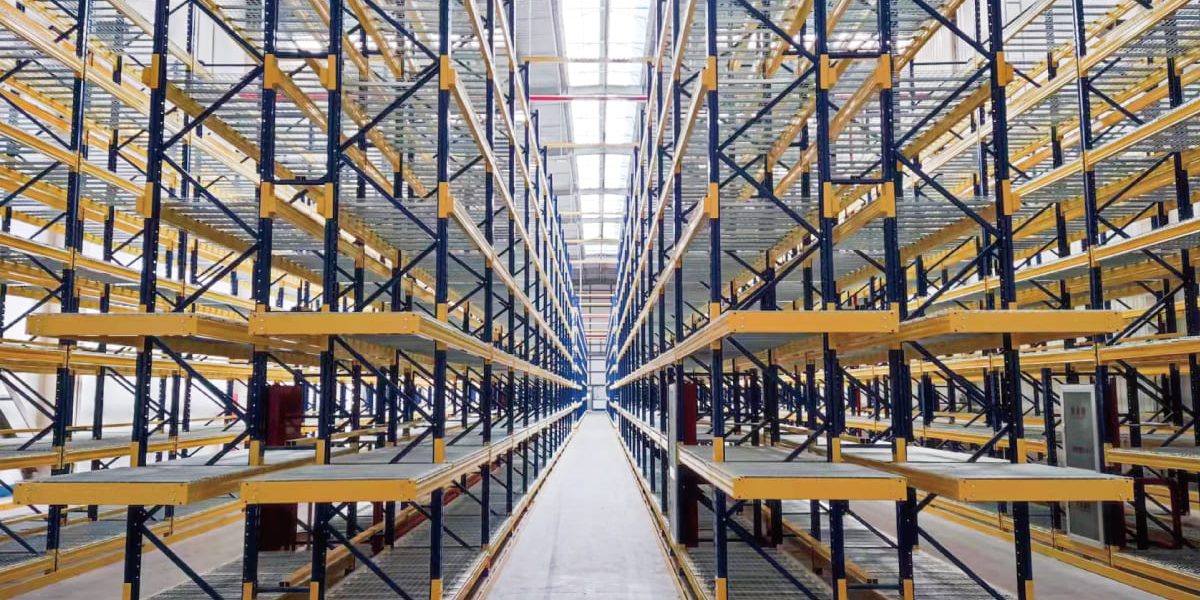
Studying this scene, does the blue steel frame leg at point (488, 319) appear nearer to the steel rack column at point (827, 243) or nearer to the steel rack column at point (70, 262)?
the steel rack column at point (827, 243)

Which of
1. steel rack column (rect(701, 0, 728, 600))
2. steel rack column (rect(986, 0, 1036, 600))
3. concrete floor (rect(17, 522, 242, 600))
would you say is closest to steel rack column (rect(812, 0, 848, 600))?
steel rack column (rect(701, 0, 728, 600))

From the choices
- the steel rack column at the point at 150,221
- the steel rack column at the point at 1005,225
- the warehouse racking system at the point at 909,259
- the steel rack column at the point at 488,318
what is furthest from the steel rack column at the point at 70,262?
the steel rack column at the point at 1005,225

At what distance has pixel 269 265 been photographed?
6133 mm

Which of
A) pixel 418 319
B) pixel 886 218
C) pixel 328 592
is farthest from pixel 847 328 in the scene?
pixel 328 592

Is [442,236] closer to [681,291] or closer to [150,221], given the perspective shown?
[150,221]

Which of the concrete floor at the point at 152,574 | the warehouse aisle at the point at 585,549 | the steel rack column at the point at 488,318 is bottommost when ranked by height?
the warehouse aisle at the point at 585,549

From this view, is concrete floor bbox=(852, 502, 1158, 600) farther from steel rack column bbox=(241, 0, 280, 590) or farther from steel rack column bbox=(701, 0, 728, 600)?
Result: steel rack column bbox=(241, 0, 280, 590)

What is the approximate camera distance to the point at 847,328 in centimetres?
545

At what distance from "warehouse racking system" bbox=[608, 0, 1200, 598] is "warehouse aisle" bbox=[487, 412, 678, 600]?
1.92 ft

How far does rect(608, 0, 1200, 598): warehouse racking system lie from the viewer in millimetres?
5566

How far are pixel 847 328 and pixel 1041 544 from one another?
5307 millimetres

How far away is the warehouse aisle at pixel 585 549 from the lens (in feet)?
25.5

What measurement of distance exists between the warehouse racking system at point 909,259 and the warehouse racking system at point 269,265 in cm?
228

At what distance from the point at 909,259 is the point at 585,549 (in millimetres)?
5339
